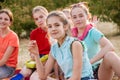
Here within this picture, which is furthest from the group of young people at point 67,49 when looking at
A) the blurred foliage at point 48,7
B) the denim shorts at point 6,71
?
the blurred foliage at point 48,7

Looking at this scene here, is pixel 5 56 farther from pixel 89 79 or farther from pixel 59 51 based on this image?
pixel 89 79

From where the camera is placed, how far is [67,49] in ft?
11.6

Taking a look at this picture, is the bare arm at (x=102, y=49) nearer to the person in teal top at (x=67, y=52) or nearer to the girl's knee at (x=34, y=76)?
the person in teal top at (x=67, y=52)

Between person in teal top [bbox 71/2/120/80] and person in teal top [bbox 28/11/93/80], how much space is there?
0.41 m

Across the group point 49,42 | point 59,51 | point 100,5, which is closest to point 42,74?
point 59,51

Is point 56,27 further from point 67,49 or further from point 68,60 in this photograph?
point 68,60

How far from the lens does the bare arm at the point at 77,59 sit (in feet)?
11.2

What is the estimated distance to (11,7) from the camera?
12797 mm

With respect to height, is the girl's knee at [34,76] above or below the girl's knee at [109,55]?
below

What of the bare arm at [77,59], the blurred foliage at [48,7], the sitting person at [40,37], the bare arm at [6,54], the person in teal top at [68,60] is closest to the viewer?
the bare arm at [77,59]

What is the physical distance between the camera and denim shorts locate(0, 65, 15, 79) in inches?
187

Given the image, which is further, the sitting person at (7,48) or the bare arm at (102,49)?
the sitting person at (7,48)

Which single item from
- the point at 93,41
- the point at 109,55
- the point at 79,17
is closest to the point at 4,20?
the point at 79,17

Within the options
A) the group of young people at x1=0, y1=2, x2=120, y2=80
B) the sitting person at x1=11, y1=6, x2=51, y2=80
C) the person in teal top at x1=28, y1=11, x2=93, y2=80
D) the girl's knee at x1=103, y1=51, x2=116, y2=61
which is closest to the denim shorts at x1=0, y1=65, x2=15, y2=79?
the group of young people at x1=0, y1=2, x2=120, y2=80
